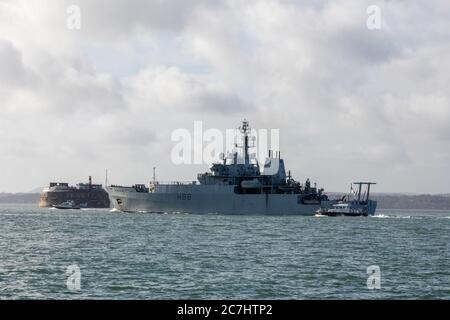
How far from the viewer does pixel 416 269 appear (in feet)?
125

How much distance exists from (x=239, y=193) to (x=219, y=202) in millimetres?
4048

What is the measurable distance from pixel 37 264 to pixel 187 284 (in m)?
12.0

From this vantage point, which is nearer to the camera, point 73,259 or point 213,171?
point 73,259

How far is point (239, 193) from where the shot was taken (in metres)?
119

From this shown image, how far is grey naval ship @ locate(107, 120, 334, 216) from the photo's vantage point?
4594 inches

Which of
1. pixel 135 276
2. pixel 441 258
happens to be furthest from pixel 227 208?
pixel 135 276

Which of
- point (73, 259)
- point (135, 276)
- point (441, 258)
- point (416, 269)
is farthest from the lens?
point (441, 258)

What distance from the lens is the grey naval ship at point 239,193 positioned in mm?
116688

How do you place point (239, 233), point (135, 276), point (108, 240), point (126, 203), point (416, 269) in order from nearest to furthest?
point (135, 276) < point (416, 269) < point (108, 240) < point (239, 233) < point (126, 203)

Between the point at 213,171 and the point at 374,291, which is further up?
the point at 213,171

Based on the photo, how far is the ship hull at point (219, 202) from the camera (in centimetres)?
11650

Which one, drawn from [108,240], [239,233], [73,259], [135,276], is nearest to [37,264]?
[73,259]

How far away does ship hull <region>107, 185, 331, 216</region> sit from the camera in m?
116

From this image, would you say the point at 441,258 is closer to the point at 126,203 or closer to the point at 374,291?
the point at 374,291
